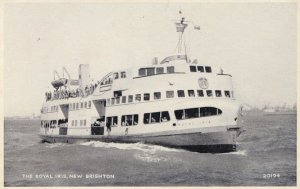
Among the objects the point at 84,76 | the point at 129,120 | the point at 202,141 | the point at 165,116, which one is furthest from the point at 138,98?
the point at 84,76

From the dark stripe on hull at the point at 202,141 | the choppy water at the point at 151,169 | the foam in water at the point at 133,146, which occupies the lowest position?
the choppy water at the point at 151,169

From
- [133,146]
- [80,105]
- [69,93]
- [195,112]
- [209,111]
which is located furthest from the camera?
[69,93]

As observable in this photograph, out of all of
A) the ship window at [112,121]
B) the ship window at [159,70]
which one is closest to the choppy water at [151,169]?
the ship window at [112,121]

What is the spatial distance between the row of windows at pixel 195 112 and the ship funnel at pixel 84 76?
31.1 ft

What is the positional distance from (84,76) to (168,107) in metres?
9.21

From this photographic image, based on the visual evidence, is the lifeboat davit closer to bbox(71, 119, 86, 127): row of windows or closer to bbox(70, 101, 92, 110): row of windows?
bbox(70, 101, 92, 110): row of windows

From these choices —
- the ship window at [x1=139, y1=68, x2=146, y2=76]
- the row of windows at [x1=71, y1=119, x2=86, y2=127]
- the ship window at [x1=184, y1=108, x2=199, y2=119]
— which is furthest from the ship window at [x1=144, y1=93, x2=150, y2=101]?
the row of windows at [x1=71, y1=119, x2=86, y2=127]

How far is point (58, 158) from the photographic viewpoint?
59.7ft

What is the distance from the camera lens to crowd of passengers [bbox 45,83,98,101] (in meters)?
21.8

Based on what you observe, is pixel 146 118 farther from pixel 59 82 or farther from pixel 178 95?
pixel 59 82

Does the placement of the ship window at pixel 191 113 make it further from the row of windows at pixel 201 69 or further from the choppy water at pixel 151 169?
the row of windows at pixel 201 69

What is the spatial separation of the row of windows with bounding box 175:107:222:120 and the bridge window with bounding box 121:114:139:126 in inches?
86.7

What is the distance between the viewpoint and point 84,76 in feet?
80.8

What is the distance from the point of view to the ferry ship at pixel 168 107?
16109mm
